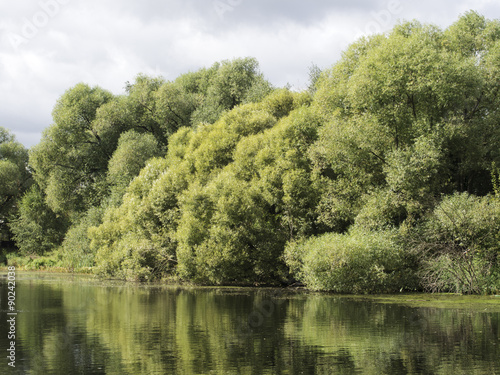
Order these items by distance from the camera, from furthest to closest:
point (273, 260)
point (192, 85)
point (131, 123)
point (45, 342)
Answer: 1. point (192, 85)
2. point (131, 123)
3. point (273, 260)
4. point (45, 342)

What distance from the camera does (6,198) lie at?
259 ft

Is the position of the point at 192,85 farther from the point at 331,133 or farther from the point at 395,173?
the point at 395,173

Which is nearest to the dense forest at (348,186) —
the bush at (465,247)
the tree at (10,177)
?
the bush at (465,247)

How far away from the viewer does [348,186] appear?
3812 cm

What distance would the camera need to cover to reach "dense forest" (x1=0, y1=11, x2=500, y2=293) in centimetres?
3244

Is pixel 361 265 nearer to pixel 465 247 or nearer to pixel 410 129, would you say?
pixel 465 247

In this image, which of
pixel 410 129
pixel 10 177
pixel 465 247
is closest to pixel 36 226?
pixel 10 177

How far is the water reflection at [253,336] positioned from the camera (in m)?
13.6

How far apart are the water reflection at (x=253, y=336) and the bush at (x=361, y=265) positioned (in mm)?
3165

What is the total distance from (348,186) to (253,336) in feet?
72.1

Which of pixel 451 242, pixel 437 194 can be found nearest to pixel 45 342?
pixel 451 242

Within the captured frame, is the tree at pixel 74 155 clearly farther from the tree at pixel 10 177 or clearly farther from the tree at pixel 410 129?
the tree at pixel 410 129

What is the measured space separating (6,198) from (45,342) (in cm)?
6899

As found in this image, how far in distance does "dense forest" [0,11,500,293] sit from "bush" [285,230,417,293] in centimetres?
9
